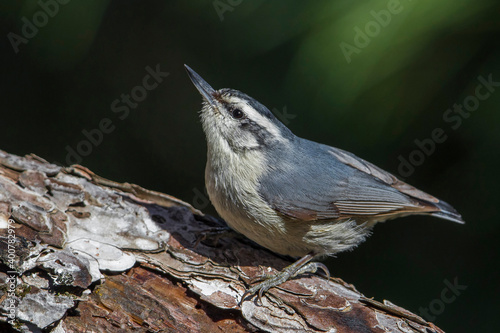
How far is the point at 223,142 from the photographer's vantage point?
9.76 feet

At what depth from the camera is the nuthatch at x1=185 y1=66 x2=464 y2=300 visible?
2.82 m

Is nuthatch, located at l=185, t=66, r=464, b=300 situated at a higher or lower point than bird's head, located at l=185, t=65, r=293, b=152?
lower

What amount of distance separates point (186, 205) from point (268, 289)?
96 cm

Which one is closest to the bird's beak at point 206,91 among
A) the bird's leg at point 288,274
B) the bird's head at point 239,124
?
the bird's head at point 239,124

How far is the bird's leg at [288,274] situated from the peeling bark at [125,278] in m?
0.03

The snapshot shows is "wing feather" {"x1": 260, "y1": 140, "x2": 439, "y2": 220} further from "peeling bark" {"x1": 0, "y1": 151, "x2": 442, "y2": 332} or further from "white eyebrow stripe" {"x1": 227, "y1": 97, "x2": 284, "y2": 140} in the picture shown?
"peeling bark" {"x1": 0, "y1": 151, "x2": 442, "y2": 332}

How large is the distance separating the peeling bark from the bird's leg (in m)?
0.03

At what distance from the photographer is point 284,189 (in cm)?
287

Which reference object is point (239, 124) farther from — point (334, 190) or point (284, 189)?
point (334, 190)

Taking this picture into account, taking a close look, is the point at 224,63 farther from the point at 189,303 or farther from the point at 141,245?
the point at 189,303

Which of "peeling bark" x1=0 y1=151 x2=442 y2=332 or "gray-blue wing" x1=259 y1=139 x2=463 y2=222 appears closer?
"peeling bark" x1=0 y1=151 x2=442 y2=332

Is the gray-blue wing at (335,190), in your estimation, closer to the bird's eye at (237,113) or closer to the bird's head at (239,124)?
the bird's head at (239,124)

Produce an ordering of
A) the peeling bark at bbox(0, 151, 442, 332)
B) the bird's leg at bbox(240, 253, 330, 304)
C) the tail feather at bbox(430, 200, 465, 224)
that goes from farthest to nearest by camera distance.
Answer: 1. the tail feather at bbox(430, 200, 465, 224)
2. the bird's leg at bbox(240, 253, 330, 304)
3. the peeling bark at bbox(0, 151, 442, 332)

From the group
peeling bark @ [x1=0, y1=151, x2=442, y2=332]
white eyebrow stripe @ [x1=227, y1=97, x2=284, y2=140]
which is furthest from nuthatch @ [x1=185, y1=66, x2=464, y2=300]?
peeling bark @ [x1=0, y1=151, x2=442, y2=332]
